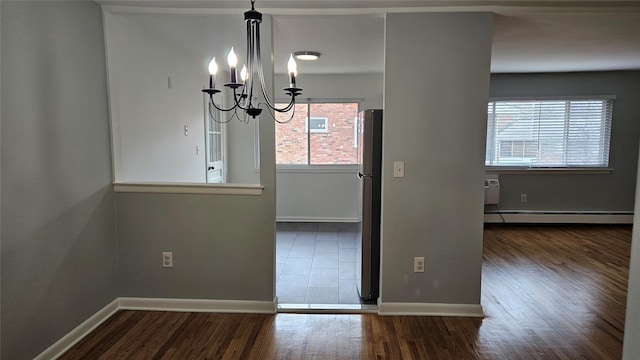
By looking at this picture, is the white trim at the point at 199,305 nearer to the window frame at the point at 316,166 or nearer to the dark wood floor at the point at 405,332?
the dark wood floor at the point at 405,332

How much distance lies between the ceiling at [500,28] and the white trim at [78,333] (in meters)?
2.13

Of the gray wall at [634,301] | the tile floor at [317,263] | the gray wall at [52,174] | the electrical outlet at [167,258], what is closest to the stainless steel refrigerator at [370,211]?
the tile floor at [317,263]

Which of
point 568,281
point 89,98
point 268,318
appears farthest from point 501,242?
point 89,98

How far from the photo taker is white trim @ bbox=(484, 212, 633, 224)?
5621 millimetres

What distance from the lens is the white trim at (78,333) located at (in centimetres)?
222

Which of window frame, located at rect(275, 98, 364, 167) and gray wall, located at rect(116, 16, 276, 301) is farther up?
window frame, located at rect(275, 98, 364, 167)

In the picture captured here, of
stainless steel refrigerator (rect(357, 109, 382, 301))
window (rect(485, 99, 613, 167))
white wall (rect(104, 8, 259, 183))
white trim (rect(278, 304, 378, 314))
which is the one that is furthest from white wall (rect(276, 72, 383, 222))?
white trim (rect(278, 304, 378, 314))

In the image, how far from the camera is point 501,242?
193 inches

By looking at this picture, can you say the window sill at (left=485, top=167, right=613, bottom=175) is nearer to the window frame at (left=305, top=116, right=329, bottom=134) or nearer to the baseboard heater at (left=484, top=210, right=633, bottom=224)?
the baseboard heater at (left=484, top=210, right=633, bottom=224)

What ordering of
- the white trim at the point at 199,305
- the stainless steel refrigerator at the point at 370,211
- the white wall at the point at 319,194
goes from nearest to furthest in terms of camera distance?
1. the white trim at the point at 199,305
2. the stainless steel refrigerator at the point at 370,211
3. the white wall at the point at 319,194

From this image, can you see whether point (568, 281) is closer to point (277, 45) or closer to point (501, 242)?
point (501, 242)

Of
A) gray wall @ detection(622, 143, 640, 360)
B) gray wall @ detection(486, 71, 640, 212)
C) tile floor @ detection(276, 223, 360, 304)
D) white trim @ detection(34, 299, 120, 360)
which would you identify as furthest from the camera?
gray wall @ detection(486, 71, 640, 212)

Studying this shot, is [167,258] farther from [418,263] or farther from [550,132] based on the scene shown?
[550,132]

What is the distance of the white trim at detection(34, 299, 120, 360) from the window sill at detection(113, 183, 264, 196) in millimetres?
853
